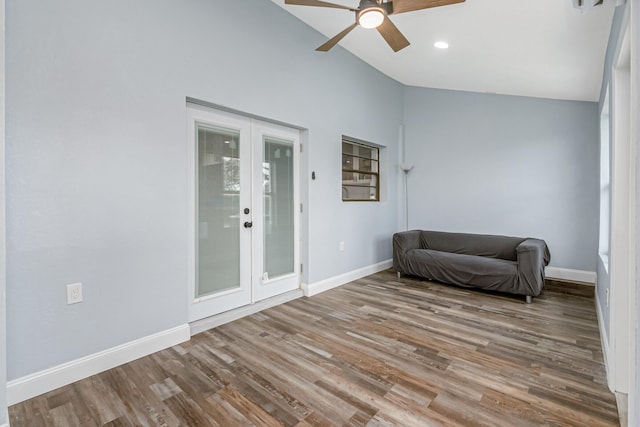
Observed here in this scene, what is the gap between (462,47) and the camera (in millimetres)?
3453

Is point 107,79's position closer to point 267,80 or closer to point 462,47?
point 267,80

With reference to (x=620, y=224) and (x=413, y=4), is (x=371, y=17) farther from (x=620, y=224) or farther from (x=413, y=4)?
(x=620, y=224)

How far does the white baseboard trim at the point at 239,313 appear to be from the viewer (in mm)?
2841

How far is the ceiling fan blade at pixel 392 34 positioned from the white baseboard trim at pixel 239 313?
9.20 ft

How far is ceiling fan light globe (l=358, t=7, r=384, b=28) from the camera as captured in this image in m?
2.24

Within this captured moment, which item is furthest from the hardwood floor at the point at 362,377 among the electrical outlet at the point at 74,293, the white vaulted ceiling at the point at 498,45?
the white vaulted ceiling at the point at 498,45

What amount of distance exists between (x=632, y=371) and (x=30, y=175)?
122 inches

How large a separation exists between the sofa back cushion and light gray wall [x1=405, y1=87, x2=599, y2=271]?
→ 1.22 feet

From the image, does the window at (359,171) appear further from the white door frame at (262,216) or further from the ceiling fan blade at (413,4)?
the ceiling fan blade at (413,4)

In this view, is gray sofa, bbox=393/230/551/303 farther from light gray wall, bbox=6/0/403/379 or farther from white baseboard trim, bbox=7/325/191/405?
white baseboard trim, bbox=7/325/191/405

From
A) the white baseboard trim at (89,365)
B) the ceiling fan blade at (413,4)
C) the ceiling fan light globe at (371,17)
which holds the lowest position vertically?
the white baseboard trim at (89,365)

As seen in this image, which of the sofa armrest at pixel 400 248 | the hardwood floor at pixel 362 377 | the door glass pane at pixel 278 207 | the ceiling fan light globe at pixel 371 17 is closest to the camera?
the hardwood floor at pixel 362 377

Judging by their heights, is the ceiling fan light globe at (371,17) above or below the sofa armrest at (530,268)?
above

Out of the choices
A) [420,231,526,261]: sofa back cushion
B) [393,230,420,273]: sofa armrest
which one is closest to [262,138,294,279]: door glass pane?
[393,230,420,273]: sofa armrest
